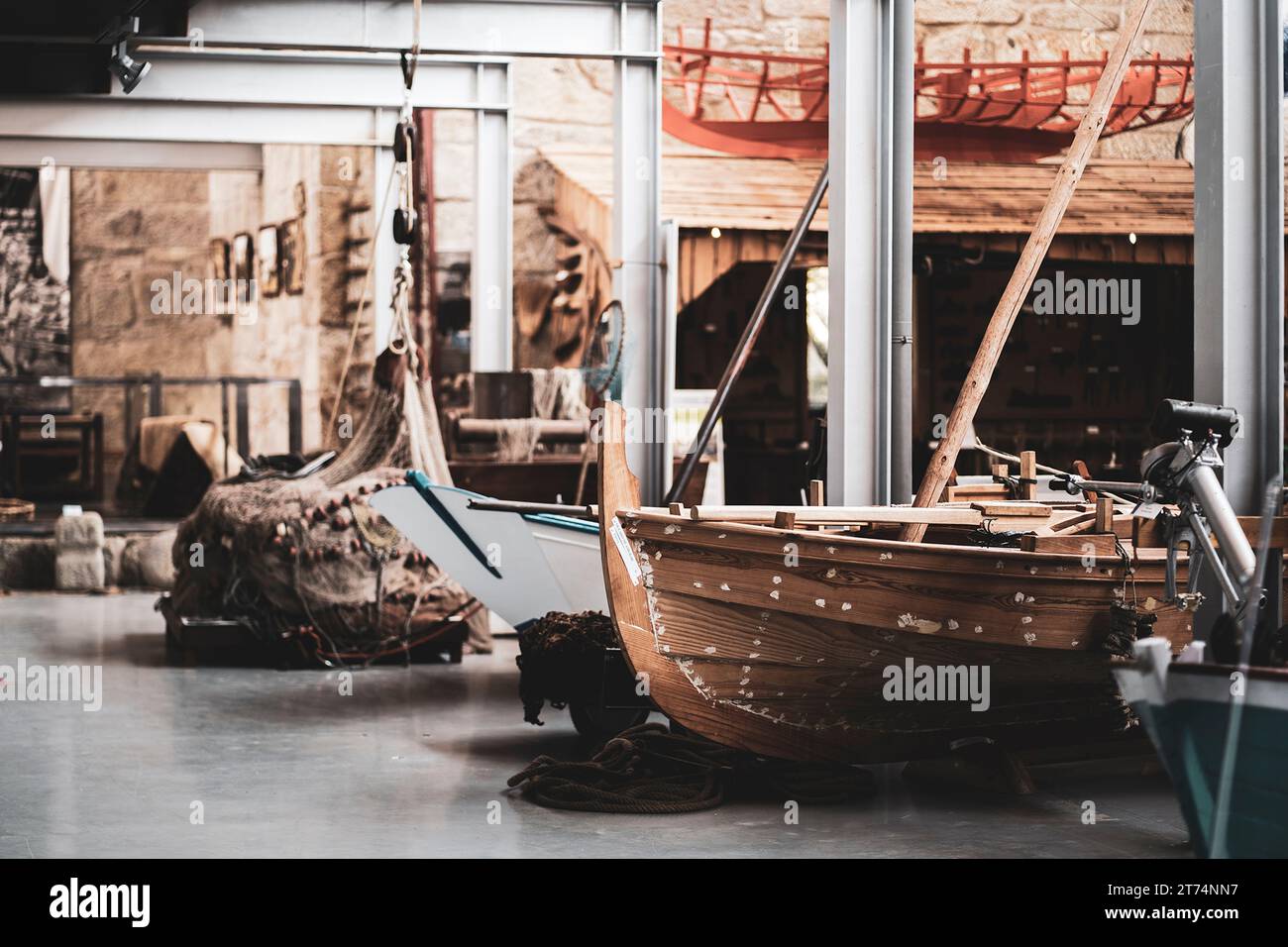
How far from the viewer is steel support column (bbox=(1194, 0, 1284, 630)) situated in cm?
530

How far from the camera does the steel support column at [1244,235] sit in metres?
5.30

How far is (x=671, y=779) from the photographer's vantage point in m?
5.71

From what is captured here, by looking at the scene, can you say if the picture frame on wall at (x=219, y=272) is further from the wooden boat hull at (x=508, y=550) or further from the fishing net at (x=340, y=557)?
the wooden boat hull at (x=508, y=550)

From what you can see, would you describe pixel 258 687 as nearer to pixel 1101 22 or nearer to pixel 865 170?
pixel 865 170

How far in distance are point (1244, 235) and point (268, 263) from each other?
14.9 meters

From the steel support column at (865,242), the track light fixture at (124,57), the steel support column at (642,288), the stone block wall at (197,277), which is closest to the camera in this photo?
the steel support column at (865,242)

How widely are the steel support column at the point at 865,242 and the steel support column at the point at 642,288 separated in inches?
89.4

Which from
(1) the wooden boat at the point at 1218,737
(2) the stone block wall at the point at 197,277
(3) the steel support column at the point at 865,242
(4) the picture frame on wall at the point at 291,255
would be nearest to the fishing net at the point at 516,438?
(3) the steel support column at the point at 865,242

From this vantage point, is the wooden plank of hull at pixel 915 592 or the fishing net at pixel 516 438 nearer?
the wooden plank of hull at pixel 915 592

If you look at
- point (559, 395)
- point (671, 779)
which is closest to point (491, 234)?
point (559, 395)

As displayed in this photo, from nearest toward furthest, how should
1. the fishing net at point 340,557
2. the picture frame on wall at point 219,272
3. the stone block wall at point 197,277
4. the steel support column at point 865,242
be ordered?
the steel support column at point 865,242, the fishing net at point 340,557, the stone block wall at point 197,277, the picture frame on wall at point 219,272

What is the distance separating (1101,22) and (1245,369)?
13.1 meters

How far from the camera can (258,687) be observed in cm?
852

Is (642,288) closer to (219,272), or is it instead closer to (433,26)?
(433,26)
